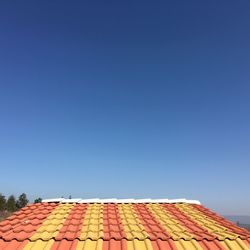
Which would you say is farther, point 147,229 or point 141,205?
point 141,205

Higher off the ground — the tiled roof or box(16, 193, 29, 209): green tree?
box(16, 193, 29, 209): green tree

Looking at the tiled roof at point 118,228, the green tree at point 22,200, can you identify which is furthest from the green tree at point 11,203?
the tiled roof at point 118,228

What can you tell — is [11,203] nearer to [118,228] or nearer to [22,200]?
[22,200]

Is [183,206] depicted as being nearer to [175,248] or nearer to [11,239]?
[175,248]

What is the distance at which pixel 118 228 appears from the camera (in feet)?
24.9

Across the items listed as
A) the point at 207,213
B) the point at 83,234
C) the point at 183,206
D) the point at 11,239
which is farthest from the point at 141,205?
the point at 11,239

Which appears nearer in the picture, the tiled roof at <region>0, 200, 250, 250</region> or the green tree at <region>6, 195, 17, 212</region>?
the tiled roof at <region>0, 200, 250, 250</region>

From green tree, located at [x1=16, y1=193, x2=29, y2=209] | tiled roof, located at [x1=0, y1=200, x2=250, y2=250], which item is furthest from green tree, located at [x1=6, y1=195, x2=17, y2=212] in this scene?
tiled roof, located at [x1=0, y1=200, x2=250, y2=250]

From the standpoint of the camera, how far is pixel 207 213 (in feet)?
31.6

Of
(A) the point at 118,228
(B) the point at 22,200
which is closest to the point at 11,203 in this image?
(B) the point at 22,200

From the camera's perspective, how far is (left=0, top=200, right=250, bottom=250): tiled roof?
6.66 m

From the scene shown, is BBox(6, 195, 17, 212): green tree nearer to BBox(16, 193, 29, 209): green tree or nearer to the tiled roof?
BBox(16, 193, 29, 209): green tree

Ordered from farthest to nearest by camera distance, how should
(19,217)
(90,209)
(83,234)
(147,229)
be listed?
1. (90,209)
2. (19,217)
3. (147,229)
4. (83,234)

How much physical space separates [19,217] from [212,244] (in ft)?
16.0
